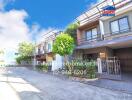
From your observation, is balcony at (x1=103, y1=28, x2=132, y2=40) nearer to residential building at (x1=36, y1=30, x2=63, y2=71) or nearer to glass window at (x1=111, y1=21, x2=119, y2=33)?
glass window at (x1=111, y1=21, x2=119, y2=33)

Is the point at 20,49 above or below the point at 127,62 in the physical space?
above

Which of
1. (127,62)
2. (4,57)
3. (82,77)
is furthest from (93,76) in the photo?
(4,57)

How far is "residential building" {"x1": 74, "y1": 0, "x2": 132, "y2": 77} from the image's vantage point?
1524 centimetres

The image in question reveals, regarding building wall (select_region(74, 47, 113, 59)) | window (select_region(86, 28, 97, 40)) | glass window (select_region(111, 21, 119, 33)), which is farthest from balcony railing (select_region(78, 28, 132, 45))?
building wall (select_region(74, 47, 113, 59))

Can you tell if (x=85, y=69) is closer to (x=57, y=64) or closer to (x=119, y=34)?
(x=119, y=34)

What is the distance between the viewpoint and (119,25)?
1761 cm

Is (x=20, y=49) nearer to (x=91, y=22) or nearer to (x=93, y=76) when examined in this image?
(x=91, y=22)

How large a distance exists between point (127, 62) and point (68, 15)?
591 inches

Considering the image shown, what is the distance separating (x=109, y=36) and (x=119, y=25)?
5.91 ft

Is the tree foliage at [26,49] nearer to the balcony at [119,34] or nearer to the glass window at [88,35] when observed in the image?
the glass window at [88,35]

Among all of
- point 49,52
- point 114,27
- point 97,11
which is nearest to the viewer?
point 114,27

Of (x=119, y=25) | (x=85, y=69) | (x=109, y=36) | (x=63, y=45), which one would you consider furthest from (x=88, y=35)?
(x=85, y=69)

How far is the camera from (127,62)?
18406 millimetres

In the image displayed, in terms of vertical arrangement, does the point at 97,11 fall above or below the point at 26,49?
above
